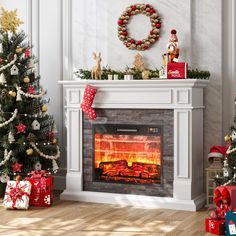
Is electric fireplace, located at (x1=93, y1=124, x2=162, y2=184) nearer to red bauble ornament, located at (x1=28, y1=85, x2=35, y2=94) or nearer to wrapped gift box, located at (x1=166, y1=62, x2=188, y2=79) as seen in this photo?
wrapped gift box, located at (x1=166, y1=62, x2=188, y2=79)

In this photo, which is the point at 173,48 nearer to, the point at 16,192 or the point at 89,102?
the point at 89,102

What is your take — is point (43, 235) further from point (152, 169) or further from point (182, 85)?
point (182, 85)

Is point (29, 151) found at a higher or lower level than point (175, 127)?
lower

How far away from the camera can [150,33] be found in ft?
21.9

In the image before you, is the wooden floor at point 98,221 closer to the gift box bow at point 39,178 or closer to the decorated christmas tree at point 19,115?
the gift box bow at point 39,178

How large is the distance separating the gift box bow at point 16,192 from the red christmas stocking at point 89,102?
1095mm

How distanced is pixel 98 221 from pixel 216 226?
3.85ft

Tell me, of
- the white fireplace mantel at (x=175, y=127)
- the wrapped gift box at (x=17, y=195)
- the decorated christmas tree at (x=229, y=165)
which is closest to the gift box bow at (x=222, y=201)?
the decorated christmas tree at (x=229, y=165)

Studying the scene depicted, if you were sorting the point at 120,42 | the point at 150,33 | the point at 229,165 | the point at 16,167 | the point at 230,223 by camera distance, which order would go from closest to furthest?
the point at 230,223
the point at 229,165
the point at 16,167
the point at 150,33
the point at 120,42

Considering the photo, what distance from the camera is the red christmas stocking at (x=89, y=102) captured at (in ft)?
21.0

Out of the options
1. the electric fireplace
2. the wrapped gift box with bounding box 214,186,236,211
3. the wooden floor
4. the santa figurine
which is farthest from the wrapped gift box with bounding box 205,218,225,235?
the santa figurine

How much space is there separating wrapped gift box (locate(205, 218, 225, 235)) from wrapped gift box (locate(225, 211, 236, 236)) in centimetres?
10

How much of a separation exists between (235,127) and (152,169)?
1.03 metres

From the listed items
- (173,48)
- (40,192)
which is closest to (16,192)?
(40,192)
